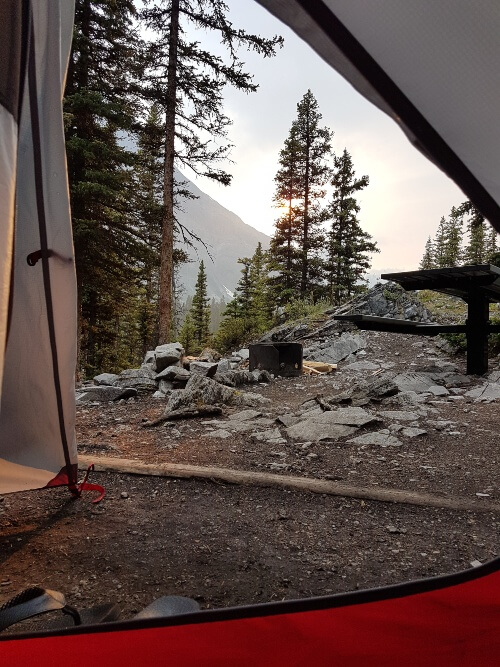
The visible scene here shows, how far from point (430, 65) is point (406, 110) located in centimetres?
12

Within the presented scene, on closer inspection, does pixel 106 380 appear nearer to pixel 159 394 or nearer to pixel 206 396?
pixel 159 394

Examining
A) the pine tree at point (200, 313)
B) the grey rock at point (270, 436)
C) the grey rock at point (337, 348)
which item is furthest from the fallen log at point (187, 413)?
the pine tree at point (200, 313)

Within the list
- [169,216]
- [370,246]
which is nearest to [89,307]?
[169,216]

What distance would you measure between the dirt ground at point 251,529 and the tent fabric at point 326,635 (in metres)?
0.71

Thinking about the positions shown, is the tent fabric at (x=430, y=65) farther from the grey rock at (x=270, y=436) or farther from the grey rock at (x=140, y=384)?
the grey rock at (x=140, y=384)

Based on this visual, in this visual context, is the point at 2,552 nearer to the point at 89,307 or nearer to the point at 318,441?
the point at 318,441

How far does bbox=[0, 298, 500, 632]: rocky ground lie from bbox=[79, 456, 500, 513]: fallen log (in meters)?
0.04

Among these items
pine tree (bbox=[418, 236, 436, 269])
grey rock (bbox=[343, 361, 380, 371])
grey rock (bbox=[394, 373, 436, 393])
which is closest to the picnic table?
grey rock (bbox=[394, 373, 436, 393])

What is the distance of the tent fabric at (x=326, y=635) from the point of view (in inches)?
35.3

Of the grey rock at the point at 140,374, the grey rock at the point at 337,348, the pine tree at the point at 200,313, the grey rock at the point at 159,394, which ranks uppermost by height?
the pine tree at the point at 200,313

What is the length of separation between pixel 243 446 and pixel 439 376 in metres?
4.54

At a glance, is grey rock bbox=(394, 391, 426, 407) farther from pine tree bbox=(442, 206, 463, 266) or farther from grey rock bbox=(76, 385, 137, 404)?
pine tree bbox=(442, 206, 463, 266)

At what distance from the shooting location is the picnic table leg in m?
6.00

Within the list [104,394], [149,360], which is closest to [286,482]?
[104,394]
